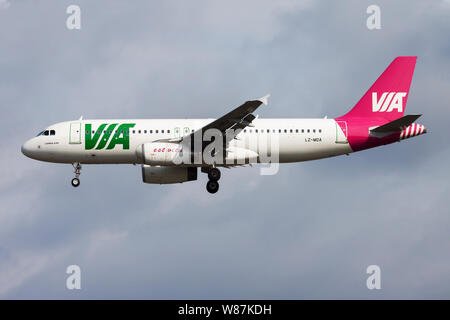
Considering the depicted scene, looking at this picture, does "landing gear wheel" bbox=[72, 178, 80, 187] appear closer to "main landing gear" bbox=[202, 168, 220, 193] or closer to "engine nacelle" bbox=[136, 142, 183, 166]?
"engine nacelle" bbox=[136, 142, 183, 166]

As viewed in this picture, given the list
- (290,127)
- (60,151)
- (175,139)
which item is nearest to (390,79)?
(290,127)

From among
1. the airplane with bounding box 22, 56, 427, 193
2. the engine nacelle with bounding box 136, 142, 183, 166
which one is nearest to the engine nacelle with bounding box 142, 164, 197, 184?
the airplane with bounding box 22, 56, 427, 193

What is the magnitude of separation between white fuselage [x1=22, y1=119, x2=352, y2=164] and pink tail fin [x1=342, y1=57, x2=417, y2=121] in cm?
197

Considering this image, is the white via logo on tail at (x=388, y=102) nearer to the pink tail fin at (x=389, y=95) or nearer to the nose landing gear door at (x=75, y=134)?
the pink tail fin at (x=389, y=95)

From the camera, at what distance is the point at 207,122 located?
1577 inches

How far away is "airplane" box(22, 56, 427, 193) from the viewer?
38344 millimetres

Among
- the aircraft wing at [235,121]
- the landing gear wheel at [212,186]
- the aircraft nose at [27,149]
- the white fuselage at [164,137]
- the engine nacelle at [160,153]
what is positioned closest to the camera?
the aircraft wing at [235,121]

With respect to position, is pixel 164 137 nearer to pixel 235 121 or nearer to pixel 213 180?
pixel 213 180

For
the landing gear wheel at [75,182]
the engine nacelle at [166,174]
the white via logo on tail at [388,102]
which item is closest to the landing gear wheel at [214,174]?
the engine nacelle at [166,174]

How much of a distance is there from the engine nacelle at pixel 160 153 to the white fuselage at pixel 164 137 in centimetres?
148

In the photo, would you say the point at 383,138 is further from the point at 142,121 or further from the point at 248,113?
the point at 142,121

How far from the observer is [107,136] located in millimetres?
39812

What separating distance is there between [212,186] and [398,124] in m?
9.39

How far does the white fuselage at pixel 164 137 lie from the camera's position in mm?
38938
